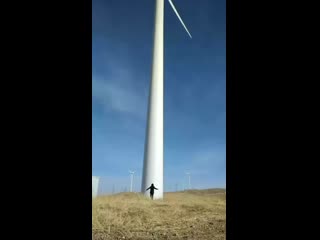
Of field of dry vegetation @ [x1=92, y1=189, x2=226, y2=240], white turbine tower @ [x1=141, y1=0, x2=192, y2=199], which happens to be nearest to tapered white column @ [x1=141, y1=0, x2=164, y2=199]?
white turbine tower @ [x1=141, y1=0, x2=192, y2=199]

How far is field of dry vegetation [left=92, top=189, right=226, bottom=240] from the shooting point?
1091 cm

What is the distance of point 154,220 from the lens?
1284 centimetres

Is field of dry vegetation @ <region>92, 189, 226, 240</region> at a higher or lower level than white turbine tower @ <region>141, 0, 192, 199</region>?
lower

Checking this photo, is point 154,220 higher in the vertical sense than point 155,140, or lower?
lower

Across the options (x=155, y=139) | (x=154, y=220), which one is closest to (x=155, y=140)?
(x=155, y=139)

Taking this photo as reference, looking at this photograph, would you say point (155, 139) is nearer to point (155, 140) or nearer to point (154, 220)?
point (155, 140)

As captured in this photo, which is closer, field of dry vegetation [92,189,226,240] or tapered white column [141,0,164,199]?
field of dry vegetation [92,189,226,240]

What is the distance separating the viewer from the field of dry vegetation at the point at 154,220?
10908 mm

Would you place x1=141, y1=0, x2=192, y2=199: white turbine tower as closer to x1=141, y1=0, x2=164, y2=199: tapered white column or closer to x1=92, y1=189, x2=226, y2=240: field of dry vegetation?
x1=141, y1=0, x2=164, y2=199: tapered white column

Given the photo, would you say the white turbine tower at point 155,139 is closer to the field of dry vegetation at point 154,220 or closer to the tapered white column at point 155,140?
the tapered white column at point 155,140

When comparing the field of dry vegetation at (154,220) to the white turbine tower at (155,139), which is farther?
the white turbine tower at (155,139)

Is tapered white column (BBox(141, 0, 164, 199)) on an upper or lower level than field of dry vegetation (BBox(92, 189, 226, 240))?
upper

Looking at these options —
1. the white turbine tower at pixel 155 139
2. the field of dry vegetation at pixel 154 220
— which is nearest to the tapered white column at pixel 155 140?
the white turbine tower at pixel 155 139
